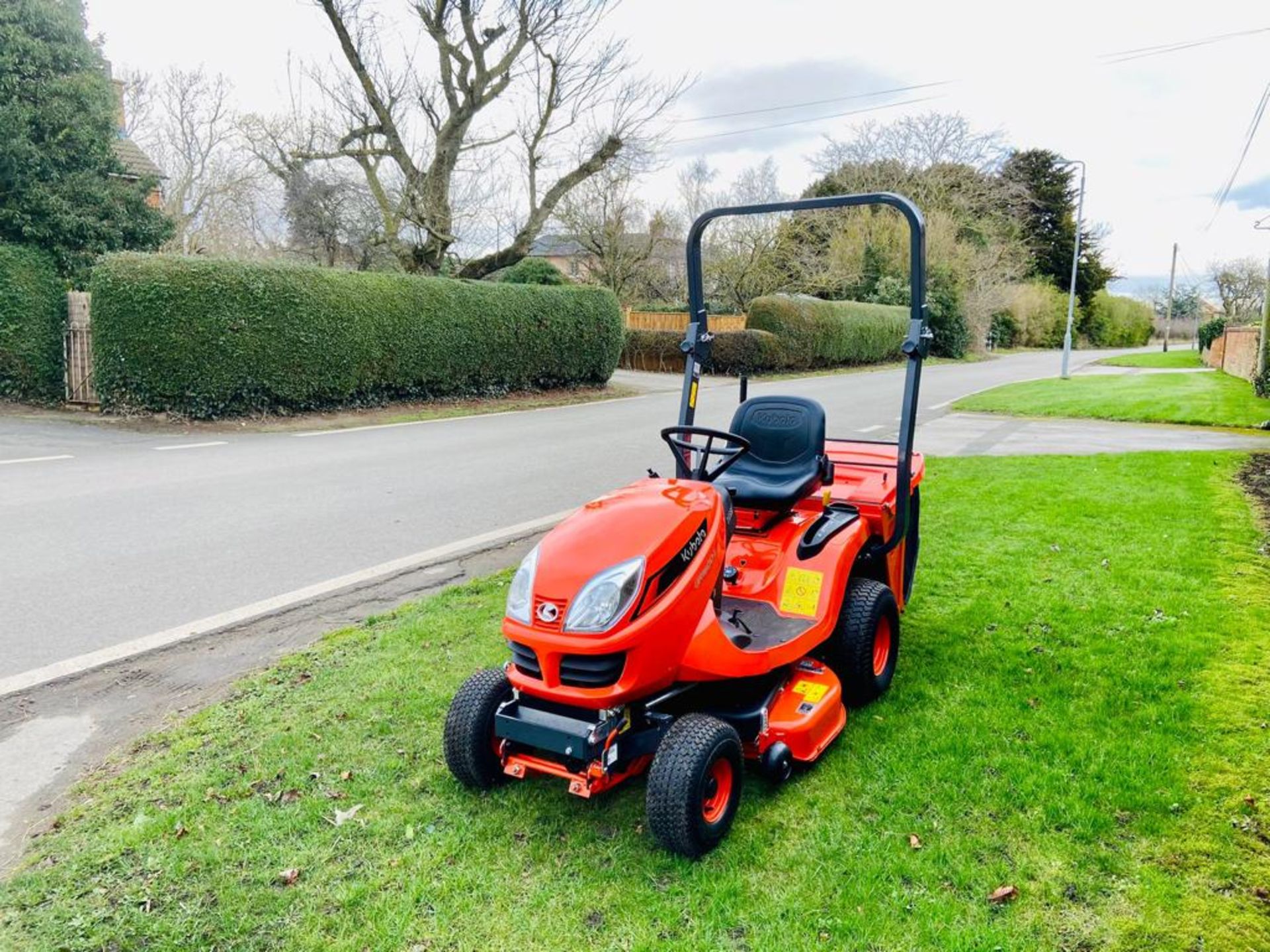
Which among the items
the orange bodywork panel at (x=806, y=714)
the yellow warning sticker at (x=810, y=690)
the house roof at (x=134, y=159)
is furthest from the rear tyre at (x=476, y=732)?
the house roof at (x=134, y=159)

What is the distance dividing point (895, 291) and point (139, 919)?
118 ft

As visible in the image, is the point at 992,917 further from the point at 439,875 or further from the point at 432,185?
the point at 432,185

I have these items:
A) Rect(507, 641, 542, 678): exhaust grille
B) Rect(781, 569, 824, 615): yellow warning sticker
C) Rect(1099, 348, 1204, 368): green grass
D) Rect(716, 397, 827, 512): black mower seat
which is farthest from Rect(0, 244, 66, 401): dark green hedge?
Rect(1099, 348, 1204, 368): green grass

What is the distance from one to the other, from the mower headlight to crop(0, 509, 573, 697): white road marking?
2.78 metres

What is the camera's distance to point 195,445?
10.5 metres

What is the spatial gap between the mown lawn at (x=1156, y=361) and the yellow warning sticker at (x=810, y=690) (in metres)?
35.3

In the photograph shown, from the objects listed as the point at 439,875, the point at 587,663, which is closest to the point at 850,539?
the point at 587,663

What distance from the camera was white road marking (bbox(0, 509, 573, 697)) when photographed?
395 centimetres

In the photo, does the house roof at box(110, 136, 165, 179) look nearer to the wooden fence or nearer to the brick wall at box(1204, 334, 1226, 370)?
the wooden fence

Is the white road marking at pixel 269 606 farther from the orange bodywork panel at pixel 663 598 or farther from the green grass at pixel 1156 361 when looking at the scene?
the green grass at pixel 1156 361

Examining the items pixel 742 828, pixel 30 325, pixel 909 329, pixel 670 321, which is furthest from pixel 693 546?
pixel 670 321

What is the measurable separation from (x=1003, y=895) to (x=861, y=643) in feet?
3.92

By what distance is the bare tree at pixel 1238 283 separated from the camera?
4819cm

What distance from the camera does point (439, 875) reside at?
256 cm
